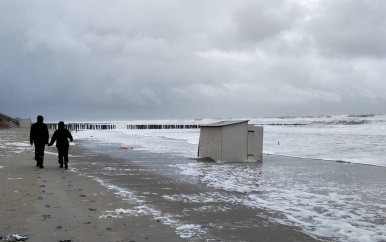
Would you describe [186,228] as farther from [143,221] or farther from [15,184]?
[15,184]

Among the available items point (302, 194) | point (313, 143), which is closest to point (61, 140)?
point (302, 194)

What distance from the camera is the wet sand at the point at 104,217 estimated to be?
5469mm

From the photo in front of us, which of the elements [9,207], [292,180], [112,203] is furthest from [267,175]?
[9,207]

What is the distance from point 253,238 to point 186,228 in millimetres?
1031

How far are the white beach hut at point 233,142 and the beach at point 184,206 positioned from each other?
413 centimetres

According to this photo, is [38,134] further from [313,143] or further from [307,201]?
[313,143]

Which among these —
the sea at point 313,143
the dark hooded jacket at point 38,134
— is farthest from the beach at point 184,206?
the sea at point 313,143

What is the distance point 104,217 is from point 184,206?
1.78 meters

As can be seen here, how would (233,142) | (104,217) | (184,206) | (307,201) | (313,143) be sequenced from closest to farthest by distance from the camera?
(104,217)
(184,206)
(307,201)
(233,142)
(313,143)

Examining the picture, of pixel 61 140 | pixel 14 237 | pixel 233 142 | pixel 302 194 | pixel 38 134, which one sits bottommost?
pixel 302 194

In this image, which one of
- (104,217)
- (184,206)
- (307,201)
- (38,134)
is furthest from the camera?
(38,134)

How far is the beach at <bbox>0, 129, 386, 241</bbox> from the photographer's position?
5.68 meters

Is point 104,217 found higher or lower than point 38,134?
lower

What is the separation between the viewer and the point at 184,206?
765 centimetres
